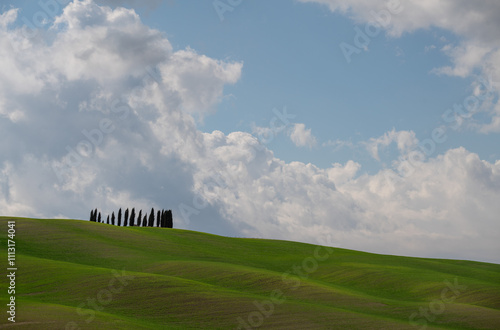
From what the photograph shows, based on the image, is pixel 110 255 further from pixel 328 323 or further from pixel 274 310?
pixel 328 323

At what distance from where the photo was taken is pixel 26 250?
2269 inches

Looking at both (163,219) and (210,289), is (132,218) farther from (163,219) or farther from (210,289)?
(210,289)

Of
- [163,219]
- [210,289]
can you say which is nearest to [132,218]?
[163,219]

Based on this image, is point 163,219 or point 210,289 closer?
point 210,289

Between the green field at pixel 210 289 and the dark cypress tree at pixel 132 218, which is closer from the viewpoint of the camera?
the green field at pixel 210 289

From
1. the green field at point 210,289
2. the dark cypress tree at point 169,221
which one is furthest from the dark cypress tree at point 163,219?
the green field at point 210,289

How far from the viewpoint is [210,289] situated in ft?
134

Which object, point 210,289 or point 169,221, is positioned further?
point 169,221

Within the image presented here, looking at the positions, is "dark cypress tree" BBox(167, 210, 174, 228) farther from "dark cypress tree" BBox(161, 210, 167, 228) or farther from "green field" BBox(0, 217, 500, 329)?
"green field" BBox(0, 217, 500, 329)

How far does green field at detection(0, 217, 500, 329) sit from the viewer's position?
33.5 m

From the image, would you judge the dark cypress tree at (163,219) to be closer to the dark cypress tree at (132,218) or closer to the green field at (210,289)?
the dark cypress tree at (132,218)

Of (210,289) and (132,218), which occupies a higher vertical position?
(132,218)

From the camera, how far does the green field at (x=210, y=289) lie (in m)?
33.5

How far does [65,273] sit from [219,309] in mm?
17004
